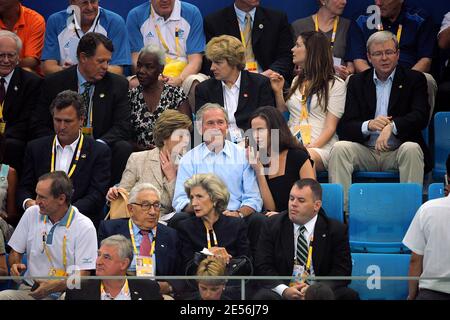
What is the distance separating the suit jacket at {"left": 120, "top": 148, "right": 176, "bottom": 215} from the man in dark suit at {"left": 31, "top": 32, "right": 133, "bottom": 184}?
1.69 feet

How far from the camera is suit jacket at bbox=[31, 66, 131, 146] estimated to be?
837 centimetres

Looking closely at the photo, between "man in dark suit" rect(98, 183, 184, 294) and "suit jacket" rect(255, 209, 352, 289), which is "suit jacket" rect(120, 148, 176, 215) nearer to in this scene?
"man in dark suit" rect(98, 183, 184, 294)

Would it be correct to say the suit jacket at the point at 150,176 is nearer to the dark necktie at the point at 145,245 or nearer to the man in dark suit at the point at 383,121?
Result: the dark necktie at the point at 145,245

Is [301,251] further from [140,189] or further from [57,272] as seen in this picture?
[57,272]

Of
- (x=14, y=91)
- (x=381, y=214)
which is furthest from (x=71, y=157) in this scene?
(x=381, y=214)

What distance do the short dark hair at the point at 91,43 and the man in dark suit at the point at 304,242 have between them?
89.4 inches

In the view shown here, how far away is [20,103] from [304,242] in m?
2.91

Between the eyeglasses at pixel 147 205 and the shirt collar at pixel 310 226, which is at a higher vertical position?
the eyeglasses at pixel 147 205

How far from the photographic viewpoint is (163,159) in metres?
7.86

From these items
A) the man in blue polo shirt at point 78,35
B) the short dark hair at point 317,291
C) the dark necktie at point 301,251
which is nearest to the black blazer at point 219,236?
the dark necktie at point 301,251

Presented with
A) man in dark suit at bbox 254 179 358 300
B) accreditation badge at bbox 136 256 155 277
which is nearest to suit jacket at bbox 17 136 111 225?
accreditation badge at bbox 136 256 155 277

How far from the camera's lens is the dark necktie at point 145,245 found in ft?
22.7
